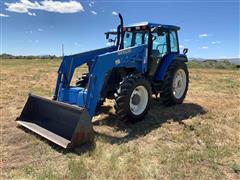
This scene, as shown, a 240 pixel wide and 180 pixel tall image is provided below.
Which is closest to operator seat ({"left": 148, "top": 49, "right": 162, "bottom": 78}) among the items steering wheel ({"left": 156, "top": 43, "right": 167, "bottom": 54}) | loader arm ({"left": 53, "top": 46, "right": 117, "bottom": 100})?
steering wheel ({"left": 156, "top": 43, "right": 167, "bottom": 54})

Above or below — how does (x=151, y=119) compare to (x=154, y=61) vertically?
below

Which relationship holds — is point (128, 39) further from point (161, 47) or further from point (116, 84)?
point (116, 84)

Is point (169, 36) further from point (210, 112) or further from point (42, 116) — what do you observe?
point (42, 116)

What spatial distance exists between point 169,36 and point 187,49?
1034 mm

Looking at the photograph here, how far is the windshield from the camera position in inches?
308

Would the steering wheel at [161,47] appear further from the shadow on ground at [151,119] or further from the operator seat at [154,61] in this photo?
the shadow on ground at [151,119]

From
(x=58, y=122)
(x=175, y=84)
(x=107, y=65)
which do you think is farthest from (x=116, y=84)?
(x=175, y=84)

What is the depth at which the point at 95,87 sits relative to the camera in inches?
236

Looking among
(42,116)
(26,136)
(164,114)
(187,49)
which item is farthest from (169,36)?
(26,136)

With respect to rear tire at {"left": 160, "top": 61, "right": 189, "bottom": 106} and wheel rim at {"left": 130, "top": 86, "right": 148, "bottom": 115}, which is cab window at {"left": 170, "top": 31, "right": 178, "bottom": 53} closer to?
rear tire at {"left": 160, "top": 61, "right": 189, "bottom": 106}

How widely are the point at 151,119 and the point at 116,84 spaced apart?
4.03ft

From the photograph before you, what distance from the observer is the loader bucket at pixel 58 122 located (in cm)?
525

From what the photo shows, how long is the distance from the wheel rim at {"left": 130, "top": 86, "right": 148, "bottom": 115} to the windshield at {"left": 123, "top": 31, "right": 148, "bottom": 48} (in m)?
1.54

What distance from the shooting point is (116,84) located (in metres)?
7.37
